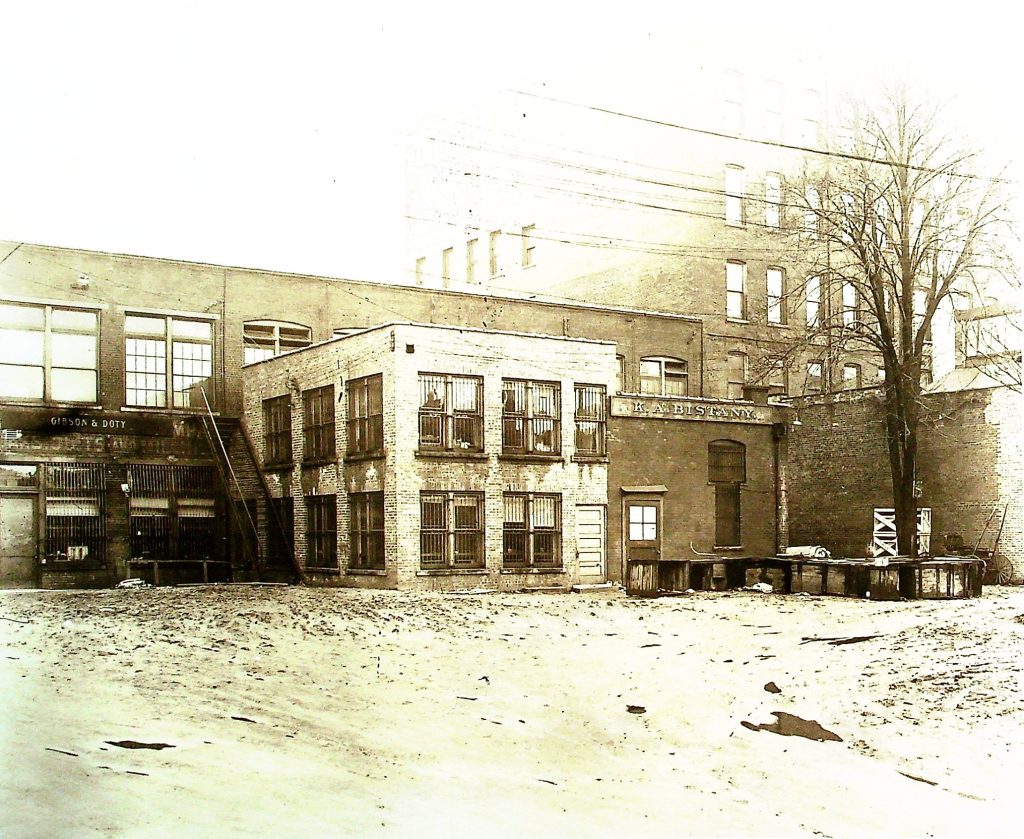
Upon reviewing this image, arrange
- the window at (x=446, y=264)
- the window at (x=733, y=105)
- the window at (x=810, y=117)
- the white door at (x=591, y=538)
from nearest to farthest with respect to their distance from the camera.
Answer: the window at (x=733, y=105), the window at (x=810, y=117), the window at (x=446, y=264), the white door at (x=591, y=538)

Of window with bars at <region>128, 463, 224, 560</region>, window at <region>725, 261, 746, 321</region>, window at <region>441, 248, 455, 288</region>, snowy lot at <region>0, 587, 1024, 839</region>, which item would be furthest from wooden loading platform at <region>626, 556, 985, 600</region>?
window with bars at <region>128, 463, 224, 560</region>

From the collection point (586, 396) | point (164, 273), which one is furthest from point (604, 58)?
point (586, 396)

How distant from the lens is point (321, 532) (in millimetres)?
6203

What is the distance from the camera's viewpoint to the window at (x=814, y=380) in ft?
42.0

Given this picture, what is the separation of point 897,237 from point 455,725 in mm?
6921

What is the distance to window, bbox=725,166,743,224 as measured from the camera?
795 centimetres

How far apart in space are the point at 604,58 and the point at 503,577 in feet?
14.0

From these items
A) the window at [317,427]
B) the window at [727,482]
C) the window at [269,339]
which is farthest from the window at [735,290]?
the window at [317,427]

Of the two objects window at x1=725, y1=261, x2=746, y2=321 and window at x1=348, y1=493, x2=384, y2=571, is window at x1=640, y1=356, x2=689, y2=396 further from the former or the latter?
window at x1=348, y1=493, x2=384, y2=571

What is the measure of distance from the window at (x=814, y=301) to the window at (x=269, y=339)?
199 inches

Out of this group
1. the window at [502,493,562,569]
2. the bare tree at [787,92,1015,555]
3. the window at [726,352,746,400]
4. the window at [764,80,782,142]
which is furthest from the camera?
the window at [726,352,746,400]

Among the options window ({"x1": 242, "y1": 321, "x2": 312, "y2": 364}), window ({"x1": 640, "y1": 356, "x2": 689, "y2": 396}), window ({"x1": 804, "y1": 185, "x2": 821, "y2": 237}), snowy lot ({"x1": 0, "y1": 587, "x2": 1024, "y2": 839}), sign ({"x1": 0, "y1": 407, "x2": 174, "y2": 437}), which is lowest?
snowy lot ({"x1": 0, "y1": 587, "x2": 1024, "y2": 839})

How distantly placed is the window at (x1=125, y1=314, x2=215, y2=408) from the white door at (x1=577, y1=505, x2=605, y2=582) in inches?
255

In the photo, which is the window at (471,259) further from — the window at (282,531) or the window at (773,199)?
the window at (282,531)
